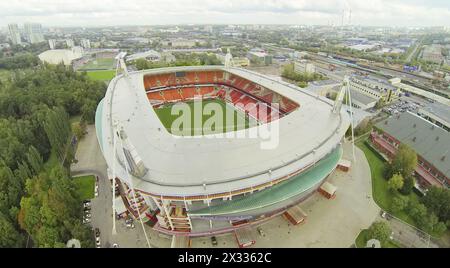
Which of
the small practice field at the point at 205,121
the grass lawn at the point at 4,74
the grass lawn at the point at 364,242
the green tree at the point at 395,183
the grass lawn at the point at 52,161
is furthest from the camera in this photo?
the grass lawn at the point at 4,74

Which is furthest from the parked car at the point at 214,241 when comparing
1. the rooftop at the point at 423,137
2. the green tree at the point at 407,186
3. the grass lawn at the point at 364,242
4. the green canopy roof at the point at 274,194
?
the rooftop at the point at 423,137

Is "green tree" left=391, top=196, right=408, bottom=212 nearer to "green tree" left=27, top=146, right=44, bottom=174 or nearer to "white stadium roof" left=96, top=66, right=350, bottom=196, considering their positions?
"white stadium roof" left=96, top=66, right=350, bottom=196

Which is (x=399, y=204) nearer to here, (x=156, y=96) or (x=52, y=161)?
(x=52, y=161)

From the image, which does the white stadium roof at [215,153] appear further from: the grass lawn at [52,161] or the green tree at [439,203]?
the green tree at [439,203]

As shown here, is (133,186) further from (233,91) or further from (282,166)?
(233,91)

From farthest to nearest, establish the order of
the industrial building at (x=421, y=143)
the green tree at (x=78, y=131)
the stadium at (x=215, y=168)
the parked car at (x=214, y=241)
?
the green tree at (x=78, y=131) → the industrial building at (x=421, y=143) → the parked car at (x=214, y=241) → the stadium at (x=215, y=168)

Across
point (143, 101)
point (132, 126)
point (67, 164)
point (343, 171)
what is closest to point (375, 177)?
point (343, 171)

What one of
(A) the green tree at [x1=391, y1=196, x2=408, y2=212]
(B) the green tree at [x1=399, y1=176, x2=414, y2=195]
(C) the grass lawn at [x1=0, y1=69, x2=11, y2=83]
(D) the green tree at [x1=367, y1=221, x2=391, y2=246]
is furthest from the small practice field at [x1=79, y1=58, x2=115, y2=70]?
(D) the green tree at [x1=367, y1=221, x2=391, y2=246]
